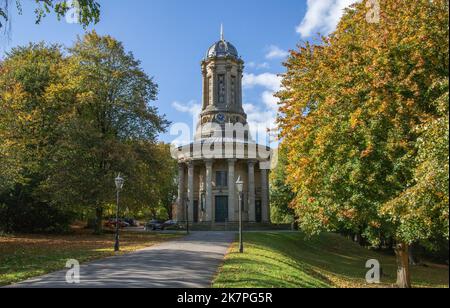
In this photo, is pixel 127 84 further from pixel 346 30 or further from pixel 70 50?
pixel 346 30

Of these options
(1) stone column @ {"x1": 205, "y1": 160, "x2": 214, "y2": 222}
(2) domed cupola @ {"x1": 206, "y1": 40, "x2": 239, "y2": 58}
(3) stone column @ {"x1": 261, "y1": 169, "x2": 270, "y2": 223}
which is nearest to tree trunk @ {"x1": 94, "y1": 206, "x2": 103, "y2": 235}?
(1) stone column @ {"x1": 205, "y1": 160, "x2": 214, "y2": 222}

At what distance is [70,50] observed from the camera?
115ft

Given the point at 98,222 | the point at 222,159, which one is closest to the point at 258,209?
the point at 222,159

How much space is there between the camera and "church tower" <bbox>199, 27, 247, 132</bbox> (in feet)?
178

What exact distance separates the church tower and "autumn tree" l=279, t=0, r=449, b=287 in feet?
117

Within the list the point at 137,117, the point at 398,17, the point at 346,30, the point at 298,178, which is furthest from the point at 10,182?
the point at 398,17

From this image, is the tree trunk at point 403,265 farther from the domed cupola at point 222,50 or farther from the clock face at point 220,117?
the domed cupola at point 222,50

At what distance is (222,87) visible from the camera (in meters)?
56.2

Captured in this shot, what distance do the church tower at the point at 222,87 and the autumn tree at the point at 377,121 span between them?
117 feet

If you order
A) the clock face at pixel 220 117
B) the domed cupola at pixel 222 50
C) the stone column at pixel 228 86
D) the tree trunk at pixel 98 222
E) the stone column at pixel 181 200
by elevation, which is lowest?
the tree trunk at pixel 98 222

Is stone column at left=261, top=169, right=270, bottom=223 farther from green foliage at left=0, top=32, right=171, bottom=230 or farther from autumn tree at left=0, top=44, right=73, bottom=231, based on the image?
autumn tree at left=0, top=44, right=73, bottom=231

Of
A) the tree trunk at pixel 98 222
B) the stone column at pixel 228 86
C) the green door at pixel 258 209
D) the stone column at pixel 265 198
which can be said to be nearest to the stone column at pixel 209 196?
the stone column at pixel 265 198

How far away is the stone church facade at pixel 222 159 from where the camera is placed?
47.5 meters

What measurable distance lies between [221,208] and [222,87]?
17587 millimetres
